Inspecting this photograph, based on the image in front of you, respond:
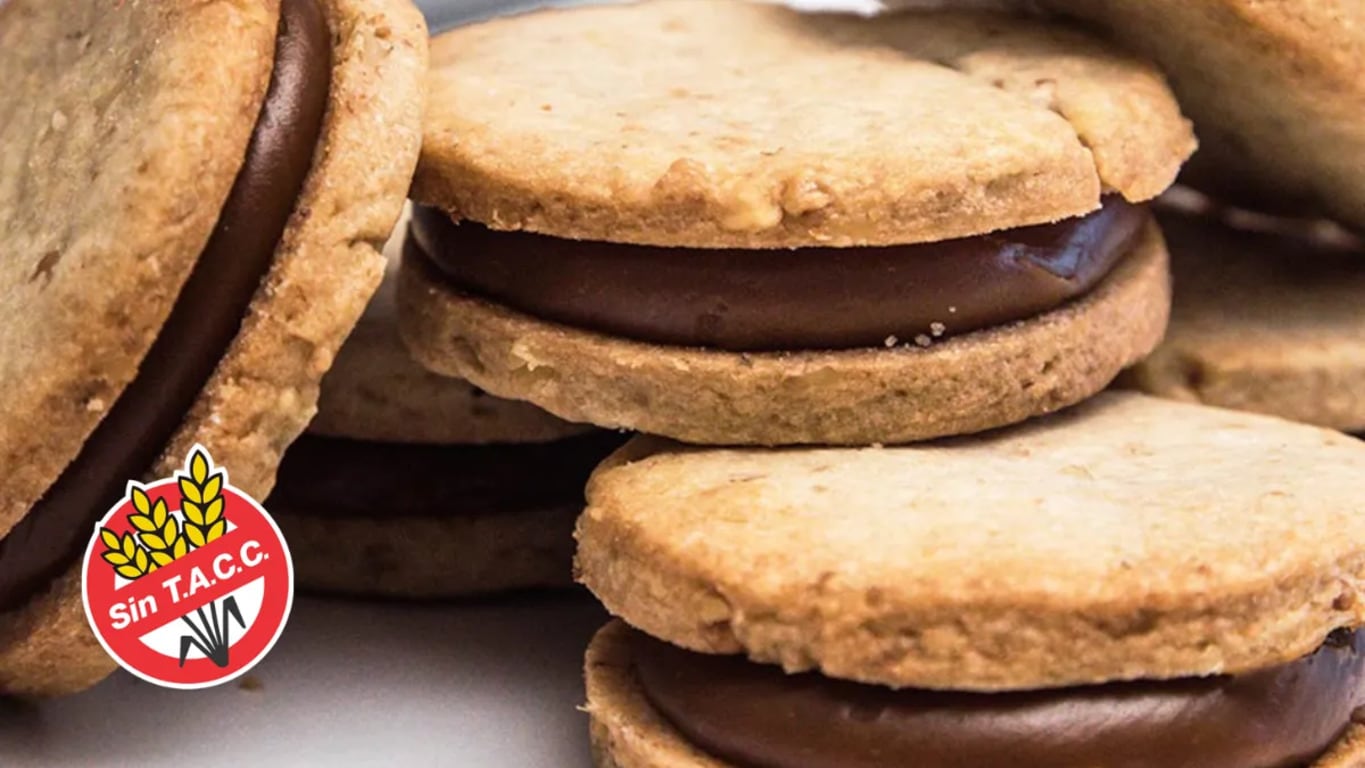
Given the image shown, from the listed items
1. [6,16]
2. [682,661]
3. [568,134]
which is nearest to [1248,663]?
[682,661]

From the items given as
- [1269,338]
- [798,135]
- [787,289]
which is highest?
[798,135]

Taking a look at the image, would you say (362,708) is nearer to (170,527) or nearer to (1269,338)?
(170,527)

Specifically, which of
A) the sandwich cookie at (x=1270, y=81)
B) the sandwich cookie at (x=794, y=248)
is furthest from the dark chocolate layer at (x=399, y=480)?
the sandwich cookie at (x=1270, y=81)

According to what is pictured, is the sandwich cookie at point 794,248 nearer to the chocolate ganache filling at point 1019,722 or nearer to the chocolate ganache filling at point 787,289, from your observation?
the chocolate ganache filling at point 787,289

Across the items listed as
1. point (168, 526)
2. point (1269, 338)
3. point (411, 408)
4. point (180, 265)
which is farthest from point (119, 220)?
point (1269, 338)

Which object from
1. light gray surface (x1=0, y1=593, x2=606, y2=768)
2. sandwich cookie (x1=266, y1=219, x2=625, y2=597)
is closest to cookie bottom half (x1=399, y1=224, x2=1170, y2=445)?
sandwich cookie (x1=266, y1=219, x2=625, y2=597)

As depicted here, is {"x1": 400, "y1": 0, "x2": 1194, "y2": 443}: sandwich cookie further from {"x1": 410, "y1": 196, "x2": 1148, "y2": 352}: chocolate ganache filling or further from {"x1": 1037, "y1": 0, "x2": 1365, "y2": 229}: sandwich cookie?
{"x1": 1037, "y1": 0, "x2": 1365, "y2": 229}: sandwich cookie

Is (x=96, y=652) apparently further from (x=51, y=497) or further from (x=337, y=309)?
(x=337, y=309)
